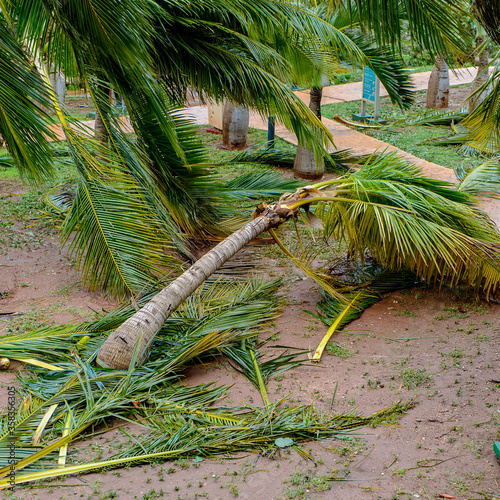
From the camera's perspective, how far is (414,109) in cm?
1441

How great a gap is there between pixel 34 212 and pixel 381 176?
5.16m

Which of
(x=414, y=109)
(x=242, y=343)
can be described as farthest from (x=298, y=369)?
(x=414, y=109)

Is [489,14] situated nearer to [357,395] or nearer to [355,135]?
[357,395]

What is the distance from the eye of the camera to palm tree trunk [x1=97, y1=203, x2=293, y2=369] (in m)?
3.71

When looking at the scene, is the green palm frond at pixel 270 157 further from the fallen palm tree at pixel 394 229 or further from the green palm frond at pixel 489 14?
the green palm frond at pixel 489 14

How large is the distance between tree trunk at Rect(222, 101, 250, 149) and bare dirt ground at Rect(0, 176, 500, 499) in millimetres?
5600

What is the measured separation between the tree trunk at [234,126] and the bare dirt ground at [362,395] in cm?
560

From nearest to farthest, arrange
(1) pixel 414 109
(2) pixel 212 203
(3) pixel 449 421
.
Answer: (3) pixel 449 421, (2) pixel 212 203, (1) pixel 414 109

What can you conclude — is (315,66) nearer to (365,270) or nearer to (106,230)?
(365,270)

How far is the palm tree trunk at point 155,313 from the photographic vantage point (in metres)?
3.71

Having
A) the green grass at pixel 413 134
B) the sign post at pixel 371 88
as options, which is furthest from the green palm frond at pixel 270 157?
the sign post at pixel 371 88

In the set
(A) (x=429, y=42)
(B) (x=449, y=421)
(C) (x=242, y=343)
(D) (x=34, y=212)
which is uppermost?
(A) (x=429, y=42)

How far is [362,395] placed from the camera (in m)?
3.71

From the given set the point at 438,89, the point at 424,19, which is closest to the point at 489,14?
the point at 424,19
